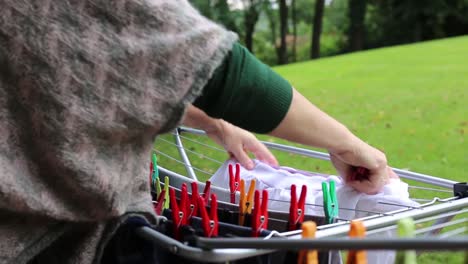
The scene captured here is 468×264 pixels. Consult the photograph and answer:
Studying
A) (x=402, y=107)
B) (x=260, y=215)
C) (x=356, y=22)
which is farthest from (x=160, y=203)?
(x=356, y=22)

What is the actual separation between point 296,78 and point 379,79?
201cm

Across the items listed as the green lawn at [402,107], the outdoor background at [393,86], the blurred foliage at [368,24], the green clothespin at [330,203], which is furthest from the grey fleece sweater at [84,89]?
the blurred foliage at [368,24]

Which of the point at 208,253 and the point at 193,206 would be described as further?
the point at 193,206

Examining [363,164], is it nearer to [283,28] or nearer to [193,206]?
[193,206]

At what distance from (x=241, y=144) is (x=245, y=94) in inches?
34.9

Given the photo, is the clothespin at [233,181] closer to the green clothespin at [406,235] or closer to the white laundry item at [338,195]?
the white laundry item at [338,195]

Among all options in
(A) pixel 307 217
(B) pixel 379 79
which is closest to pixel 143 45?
(A) pixel 307 217

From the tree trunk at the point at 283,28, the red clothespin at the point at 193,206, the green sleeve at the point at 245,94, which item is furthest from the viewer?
the tree trunk at the point at 283,28

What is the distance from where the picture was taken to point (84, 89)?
950 millimetres

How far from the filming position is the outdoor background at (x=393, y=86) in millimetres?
5016

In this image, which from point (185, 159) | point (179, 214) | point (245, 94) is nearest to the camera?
point (245, 94)

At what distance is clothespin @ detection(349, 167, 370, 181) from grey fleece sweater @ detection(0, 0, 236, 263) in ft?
1.91

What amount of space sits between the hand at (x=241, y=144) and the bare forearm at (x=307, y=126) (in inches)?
25.6

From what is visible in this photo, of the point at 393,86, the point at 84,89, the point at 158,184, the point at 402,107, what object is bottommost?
the point at 158,184
